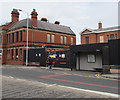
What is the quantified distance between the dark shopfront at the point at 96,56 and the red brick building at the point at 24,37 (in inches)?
476

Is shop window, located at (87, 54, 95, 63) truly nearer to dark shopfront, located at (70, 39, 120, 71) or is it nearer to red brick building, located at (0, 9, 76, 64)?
dark shopfront, located at (70, 39, 120, 71)

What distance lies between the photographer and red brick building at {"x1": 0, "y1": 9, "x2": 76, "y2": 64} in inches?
1368

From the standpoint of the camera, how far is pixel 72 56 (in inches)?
868

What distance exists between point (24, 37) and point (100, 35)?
16.6 m

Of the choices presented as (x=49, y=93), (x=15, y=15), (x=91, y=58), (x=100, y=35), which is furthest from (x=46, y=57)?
(x=49, y=93)

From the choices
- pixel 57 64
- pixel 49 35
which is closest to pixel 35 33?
pixel 49 35

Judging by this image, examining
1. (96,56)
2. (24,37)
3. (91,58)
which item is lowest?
(91,58)

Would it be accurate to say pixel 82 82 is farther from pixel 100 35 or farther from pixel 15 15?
pixel 15 15

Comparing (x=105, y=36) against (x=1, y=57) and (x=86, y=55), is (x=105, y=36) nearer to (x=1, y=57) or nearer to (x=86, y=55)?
(x=86, y=55)

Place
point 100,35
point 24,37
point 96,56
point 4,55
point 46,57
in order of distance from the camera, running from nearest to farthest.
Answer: point 96,56 < point 46,57 < point 100,35 < point 24,37 < point 4,55

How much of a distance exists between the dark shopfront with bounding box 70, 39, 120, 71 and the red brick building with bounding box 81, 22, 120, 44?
41.1ft

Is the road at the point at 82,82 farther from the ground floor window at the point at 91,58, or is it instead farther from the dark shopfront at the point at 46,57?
the dark shopfront at the point at 46,57

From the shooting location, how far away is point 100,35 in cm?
3303

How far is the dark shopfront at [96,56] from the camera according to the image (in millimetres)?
16016
